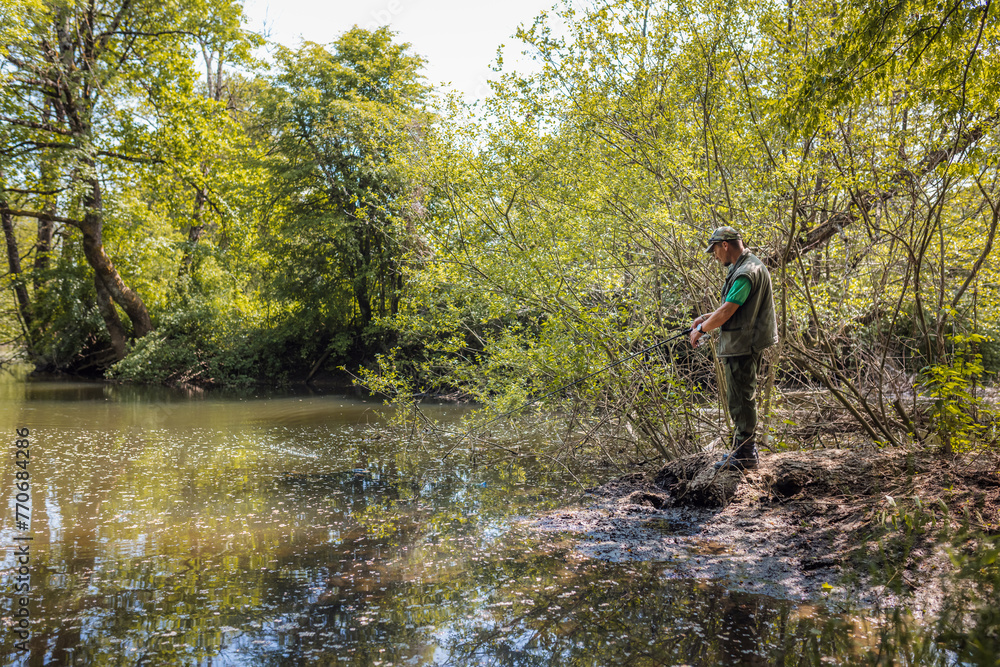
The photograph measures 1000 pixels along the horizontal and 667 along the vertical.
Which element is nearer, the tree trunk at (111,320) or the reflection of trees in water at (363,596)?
Answer: the reflection of trees in water at (363,596)

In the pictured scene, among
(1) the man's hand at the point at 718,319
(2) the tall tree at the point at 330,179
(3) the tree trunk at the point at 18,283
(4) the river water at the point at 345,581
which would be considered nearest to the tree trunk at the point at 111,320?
(3) the tree trunk at the point at 18,283

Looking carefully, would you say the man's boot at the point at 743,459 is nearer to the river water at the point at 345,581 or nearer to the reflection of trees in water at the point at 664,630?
the river water at the point at 345,581

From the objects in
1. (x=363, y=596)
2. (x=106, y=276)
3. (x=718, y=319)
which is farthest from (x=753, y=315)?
(x=106, y=276)

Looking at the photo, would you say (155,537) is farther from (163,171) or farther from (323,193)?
(323,193)

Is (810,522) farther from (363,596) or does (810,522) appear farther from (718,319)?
(363,596)

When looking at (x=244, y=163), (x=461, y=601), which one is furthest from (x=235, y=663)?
(x=244, y=163)

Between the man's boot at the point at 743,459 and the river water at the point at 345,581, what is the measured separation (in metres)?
1.56

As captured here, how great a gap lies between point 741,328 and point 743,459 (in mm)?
1105

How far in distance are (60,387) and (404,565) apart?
62.3ft

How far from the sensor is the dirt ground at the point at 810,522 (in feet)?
11.9

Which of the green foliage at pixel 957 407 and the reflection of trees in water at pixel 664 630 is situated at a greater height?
the green foliage at pixel 957 407

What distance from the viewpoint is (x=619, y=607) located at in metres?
3.52

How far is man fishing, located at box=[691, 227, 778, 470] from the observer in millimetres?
5031

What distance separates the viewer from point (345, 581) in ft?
13.3
